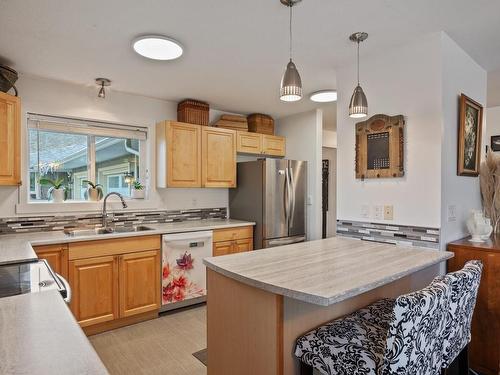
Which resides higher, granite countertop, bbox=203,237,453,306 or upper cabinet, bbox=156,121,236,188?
upper cabinet, bbox=156,121,236,188

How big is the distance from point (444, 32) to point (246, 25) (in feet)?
4.28

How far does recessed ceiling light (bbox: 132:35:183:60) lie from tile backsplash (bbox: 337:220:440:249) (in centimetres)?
184

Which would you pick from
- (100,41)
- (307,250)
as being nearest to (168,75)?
(100,41)

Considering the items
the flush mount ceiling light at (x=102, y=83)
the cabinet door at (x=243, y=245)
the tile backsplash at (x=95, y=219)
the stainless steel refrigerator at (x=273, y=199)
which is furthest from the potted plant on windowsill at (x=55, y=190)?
the stainless steel refrigerator at (x=273, y=199)

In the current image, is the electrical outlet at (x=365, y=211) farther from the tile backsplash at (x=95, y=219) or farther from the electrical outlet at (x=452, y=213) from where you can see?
the tile backsplash at (x=95, y=219)

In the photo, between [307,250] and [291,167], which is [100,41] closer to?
[307,250]

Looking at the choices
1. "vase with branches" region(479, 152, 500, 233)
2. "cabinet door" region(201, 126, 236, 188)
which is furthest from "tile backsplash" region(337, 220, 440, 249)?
"cabinet door" region(201, 126, 236, 188)

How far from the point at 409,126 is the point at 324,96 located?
1314 millimetres

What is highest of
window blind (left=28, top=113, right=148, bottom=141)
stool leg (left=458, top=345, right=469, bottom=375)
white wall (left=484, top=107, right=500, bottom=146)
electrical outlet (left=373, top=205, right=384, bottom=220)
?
white wall (left=484, top=107, right=500, bottom=146)

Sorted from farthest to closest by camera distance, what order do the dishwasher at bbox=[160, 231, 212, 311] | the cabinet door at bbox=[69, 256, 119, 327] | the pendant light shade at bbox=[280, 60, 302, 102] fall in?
the dishwasher at bbox=[160, 231, 212, 311], the cabinet door at bbox=[69, 256, 119, 327], the pendant light shade at bbox=[280, 60, 302, 102]

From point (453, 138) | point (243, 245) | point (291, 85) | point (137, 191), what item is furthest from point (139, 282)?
point (453, 138)

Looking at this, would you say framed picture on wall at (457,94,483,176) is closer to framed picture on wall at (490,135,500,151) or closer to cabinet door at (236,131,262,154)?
framed picture on wall at (490,135,500,151)

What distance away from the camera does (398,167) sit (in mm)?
2273

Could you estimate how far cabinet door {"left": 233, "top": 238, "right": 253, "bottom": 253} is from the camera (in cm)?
366
